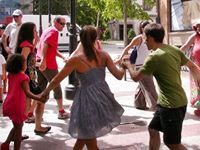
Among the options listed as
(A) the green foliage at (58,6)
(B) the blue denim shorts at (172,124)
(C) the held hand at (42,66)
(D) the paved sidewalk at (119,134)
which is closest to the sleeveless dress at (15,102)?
(D) the paved sidewalk at (119,134)

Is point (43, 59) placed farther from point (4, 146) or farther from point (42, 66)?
point (4, 146)

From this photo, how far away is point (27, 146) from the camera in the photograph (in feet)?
19.1

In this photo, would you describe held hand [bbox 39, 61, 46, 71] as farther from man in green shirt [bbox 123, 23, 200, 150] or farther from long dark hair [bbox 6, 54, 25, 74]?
man in green shirt [bbox 123, 23, 200, 150]

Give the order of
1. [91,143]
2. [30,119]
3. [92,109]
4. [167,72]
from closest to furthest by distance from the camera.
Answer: [167,72], [92,109], [91,143], [30,119]

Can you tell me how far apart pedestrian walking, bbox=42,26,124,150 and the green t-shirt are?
19.4 inches

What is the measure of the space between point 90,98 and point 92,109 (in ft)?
0.38

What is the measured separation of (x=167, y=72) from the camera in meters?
4.11

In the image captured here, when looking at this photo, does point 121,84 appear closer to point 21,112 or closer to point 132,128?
point 132,128

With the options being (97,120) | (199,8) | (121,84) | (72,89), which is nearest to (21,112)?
(97,120)

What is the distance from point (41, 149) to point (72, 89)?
13.3 ft

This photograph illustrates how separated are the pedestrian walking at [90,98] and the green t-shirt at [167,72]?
492 millimetres

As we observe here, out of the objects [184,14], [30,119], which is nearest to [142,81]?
[30,119]

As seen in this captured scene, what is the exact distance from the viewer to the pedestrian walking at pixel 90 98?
4.25 metres

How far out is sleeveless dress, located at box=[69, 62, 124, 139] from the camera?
13.9ft
